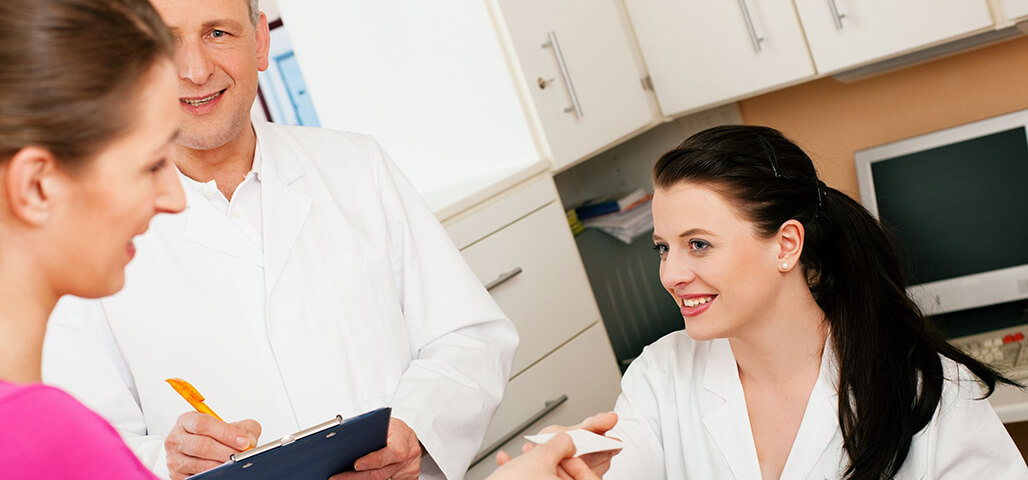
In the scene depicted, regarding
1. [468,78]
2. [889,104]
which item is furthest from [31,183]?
[889,104]

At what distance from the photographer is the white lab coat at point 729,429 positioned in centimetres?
123

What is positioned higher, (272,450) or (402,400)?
(272,450)

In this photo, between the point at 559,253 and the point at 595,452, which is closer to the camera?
the point at 595,452

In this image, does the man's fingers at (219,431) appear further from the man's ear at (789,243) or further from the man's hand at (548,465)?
the man's ear at (789,243)

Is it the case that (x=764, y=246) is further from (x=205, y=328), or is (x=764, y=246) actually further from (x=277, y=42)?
(x=277, y=42)

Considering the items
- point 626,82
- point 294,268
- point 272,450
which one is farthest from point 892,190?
point 272,450

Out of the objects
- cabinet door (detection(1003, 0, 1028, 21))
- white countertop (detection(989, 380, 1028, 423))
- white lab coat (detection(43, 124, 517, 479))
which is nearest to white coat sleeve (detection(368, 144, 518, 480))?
white lab coat (detection(43, 124, 517, 479))

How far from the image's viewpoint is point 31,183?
1.91ft

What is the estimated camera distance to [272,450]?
901mm

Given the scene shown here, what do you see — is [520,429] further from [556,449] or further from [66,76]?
[66,76]

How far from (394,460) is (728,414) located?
1.66ft

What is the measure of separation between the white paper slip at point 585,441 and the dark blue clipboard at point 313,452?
0.19 m

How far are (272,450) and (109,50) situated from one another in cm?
45

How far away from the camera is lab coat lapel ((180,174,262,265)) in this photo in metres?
1.36
